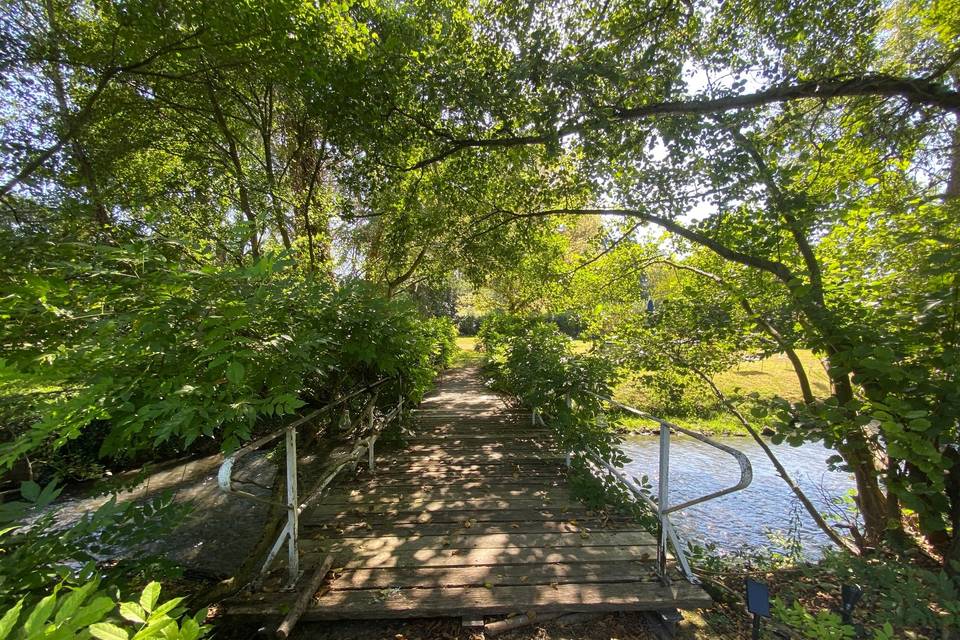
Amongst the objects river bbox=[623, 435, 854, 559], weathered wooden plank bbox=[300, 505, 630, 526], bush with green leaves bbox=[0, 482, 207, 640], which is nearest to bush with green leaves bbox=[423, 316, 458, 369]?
weathered wooden plank bbox=[300, 505, 630, 526]

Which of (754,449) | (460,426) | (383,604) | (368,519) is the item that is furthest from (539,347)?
(754,449)

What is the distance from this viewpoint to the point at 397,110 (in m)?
4.69

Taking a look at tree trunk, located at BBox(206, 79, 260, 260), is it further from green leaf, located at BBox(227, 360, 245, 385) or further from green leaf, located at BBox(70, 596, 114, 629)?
green leaf, located at BBox(70, 596, 114, 629)

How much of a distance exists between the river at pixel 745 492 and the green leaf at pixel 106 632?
5.73 m

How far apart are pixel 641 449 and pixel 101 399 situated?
974 cm

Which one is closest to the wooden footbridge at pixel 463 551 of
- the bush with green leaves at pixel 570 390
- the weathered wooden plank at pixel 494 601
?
the weathered wooden plank at pixel 494 601

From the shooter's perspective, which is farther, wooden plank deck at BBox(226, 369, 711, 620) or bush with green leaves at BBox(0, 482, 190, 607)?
wooden plank deck at BBox(226, 369, 711, 620)

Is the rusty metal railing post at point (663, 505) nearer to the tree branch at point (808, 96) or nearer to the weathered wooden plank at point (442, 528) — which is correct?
the weathered wooden plank at point (442, 528)

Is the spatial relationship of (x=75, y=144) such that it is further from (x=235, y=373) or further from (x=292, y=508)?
(x=235, y=373)

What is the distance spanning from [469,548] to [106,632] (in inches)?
97.7

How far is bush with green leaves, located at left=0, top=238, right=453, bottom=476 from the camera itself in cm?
164

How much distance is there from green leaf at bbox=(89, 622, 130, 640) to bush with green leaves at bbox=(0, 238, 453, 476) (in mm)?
870

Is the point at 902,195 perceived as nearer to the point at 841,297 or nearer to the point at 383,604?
the point at 841,297

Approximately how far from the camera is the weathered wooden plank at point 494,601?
232cm
